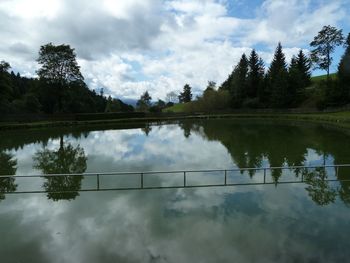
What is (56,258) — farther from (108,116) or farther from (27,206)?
(108,116)

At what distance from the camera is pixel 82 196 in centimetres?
1273

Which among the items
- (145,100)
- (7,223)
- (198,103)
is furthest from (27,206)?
(145,100)

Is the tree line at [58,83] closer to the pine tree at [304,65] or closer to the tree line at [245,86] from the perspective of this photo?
the tree line at [245,86]

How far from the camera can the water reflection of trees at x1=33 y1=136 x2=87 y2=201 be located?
13.3m

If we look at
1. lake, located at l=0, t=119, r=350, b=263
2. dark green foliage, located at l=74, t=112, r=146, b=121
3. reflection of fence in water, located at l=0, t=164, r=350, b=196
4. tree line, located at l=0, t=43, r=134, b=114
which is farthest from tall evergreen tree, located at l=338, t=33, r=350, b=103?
tree line, located at l=0, t=43, r=134, b=114

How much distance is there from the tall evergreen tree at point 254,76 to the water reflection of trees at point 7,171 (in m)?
58.8

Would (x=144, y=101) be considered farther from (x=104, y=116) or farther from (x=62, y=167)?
(x=62, y=167)

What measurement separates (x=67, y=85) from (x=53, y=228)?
55310 millimetres

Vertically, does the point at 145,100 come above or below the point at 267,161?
above

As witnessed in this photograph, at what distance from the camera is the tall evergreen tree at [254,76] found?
72438mm

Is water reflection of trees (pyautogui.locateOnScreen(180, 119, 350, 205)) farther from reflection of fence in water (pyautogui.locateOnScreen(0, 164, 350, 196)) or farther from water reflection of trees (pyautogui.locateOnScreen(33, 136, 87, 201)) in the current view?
water reflection of trees (pyautogui.locateOnScreen(33, 136, 87, 201))

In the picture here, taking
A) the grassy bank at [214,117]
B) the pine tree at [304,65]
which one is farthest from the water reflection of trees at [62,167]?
the pine tree at [304,65]

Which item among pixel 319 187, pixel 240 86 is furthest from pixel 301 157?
pixel 240 86

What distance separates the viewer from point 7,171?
18000 mm
